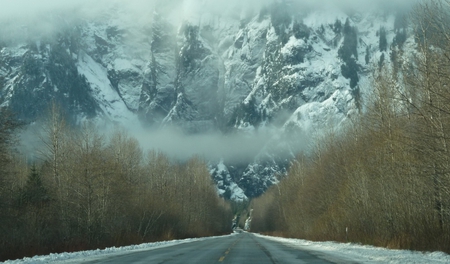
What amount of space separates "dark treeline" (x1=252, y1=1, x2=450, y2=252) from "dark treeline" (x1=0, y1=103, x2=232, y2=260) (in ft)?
56.3

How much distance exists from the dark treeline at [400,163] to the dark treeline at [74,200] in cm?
1716

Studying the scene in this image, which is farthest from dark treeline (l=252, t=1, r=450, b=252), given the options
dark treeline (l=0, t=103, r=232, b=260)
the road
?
dark treeline (l=0, t=103, r=232, b=260)

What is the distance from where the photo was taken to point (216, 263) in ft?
61.7

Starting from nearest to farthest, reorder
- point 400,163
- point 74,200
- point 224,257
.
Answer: point 224,257
point 400,163
point 74,200

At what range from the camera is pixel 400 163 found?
29.2 m

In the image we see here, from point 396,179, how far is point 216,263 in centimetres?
1563

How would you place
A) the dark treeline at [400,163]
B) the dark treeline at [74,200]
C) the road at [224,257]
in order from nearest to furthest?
the road at [224,257], the dark treeline at [400,163], the dark treeline at [74,200]

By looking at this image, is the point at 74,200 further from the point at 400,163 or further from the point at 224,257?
the point at 400,163

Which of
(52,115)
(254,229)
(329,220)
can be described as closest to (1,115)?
(52,115)

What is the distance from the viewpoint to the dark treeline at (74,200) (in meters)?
26.4

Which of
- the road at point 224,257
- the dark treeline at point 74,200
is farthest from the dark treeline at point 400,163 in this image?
the dark treeline at point 74,200

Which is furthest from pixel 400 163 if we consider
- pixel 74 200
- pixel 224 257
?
pixel 74 200

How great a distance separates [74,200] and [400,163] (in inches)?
854

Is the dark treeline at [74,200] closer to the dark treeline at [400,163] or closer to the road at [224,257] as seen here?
the road at [224,257]
